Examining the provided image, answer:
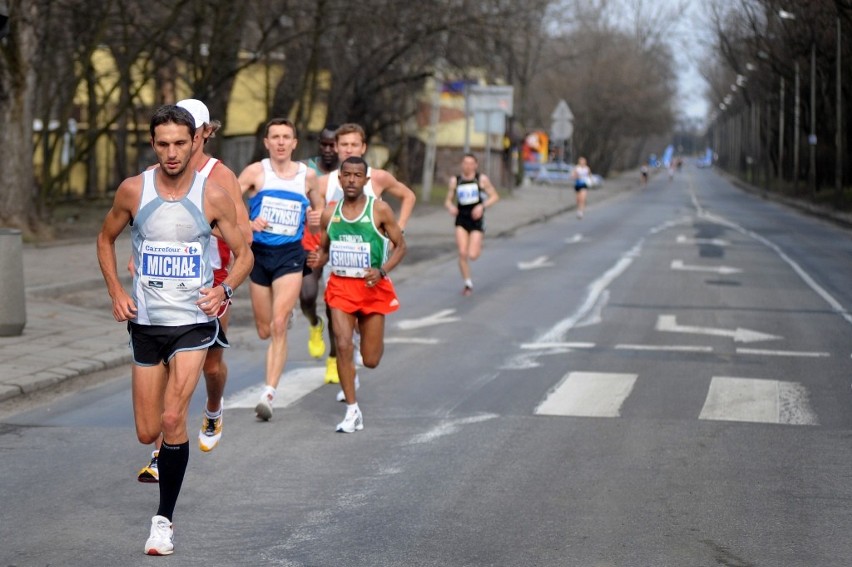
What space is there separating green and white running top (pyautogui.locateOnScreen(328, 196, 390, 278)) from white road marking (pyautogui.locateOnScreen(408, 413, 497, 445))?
3.52 ft

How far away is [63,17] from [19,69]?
17.8 feet

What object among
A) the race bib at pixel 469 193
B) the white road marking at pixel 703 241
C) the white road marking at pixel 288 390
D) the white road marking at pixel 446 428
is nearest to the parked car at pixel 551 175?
the white road marking at pixel 703 241

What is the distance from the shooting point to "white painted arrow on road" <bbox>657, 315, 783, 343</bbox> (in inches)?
556

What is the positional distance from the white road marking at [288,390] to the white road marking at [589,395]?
1777 mm

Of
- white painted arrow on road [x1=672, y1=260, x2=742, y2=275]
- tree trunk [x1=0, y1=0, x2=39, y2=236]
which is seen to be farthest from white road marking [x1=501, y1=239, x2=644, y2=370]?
tree trunk [x1=0, y1=0, x2=39, y2=236]

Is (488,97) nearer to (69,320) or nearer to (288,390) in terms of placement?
(69,320)

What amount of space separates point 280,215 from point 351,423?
159cm

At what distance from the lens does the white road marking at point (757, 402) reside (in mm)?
9484

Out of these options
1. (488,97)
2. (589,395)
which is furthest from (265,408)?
(488,97)

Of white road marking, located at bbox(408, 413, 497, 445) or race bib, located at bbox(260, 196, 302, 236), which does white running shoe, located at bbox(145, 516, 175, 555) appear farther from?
race bib, located at bbox(260, 196, 302, 236)

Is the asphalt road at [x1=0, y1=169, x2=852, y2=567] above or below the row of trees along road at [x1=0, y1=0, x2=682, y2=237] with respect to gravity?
below

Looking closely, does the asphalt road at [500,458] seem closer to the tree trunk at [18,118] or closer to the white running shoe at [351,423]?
the white running shoe at [351,423]

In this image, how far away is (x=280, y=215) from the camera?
9602mm

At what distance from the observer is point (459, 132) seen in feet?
230
